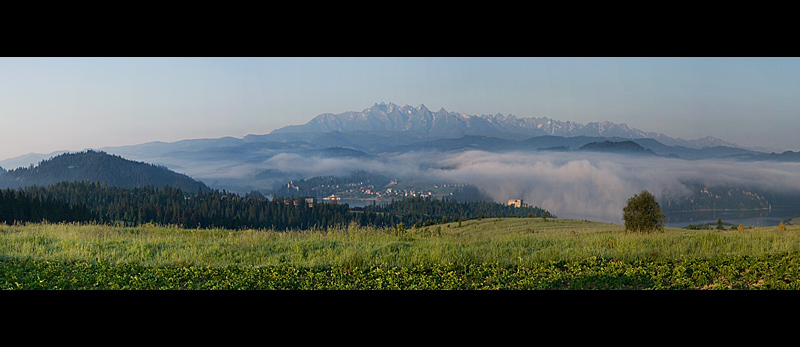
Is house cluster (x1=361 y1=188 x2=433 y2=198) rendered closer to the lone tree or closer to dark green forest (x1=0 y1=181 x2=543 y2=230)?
dark green forest (x1=0 y1=181 x2=543 y2=230)

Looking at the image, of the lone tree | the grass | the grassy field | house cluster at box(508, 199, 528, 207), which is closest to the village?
house cluster at box(508, 199, 528, 207)

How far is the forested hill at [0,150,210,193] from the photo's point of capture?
367 feet

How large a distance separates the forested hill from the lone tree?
103880mm

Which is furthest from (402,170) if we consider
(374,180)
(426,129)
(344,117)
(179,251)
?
(179,251)

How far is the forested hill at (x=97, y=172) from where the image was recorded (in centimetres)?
11175

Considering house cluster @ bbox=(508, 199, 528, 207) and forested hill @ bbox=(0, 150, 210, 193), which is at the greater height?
forested hill @ bbox=(0, 150, 210, 193)

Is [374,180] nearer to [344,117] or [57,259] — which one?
[344,117]

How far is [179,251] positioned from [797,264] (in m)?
13.0

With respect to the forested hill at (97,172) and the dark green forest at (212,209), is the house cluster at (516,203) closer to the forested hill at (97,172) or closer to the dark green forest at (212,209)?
the dark green forest at (212,209)

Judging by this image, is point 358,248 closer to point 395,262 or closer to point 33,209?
point 395,262

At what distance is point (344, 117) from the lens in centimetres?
17412

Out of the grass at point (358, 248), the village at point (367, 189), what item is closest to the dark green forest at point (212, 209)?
the village at point (367, 189)

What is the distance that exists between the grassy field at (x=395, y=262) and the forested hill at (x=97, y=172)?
10362 centimetres

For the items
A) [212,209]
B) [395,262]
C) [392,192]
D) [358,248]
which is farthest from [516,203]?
[395,262]
